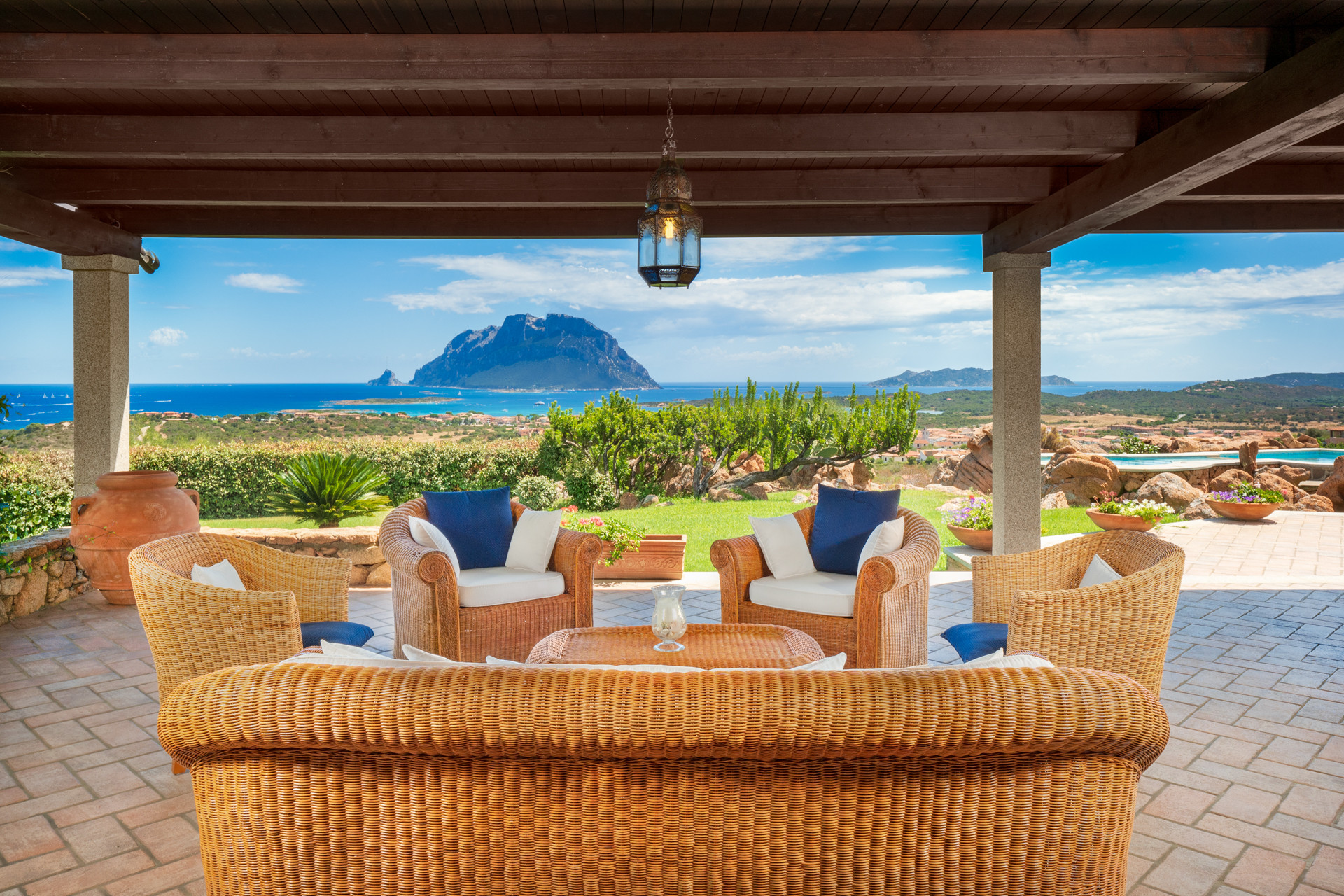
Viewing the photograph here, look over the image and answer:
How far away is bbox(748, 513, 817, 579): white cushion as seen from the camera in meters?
3.98

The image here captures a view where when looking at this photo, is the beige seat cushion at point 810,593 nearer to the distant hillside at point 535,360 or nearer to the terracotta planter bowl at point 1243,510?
the terracotta planter bowl at point 1243,510

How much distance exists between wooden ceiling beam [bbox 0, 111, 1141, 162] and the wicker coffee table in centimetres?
223

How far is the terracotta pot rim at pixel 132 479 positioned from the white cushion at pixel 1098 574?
5.28 meters

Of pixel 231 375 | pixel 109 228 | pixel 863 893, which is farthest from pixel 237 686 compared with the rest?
pixel 231 375

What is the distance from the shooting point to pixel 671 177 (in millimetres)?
Answer: 3037

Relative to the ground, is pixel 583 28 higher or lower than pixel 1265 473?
higher

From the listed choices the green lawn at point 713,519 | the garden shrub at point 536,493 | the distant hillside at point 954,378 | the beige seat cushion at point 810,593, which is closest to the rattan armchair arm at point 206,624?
the beige seat cushion at point 810,593

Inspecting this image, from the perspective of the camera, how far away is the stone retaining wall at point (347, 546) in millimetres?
5703

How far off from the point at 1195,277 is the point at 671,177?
1413cm

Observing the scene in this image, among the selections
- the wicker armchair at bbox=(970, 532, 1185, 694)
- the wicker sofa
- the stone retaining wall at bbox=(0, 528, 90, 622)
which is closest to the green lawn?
the stone retaining wall at bbox=(0, 528, 90, 622)

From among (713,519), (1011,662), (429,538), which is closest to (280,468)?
(713,519)

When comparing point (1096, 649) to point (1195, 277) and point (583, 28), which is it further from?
point (1195, 277)

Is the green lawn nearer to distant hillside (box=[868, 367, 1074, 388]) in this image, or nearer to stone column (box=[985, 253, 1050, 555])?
stone column (box=[985, 253, 1050, 555])

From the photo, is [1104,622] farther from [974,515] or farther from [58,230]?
[58,230]
